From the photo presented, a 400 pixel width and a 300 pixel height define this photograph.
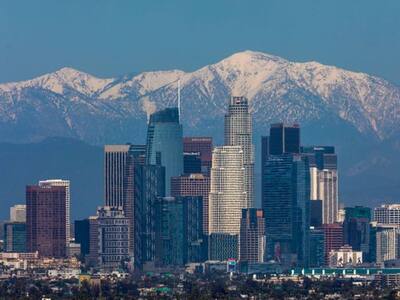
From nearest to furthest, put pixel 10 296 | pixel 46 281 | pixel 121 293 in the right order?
pixel 10 296
pixel 121 293
pixel 46 281

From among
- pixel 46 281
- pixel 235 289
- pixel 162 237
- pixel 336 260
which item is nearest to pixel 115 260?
pixel 162 237

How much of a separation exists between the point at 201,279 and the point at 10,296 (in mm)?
37836

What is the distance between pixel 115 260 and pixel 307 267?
15424 mm

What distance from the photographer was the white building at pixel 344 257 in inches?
7618

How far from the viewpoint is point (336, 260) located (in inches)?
7667

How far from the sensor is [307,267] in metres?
189

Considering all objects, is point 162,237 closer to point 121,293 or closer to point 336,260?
point 336,260

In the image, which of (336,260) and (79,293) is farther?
(336,260)

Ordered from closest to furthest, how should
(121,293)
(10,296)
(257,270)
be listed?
(10,296)
(121,293)
(257,270)

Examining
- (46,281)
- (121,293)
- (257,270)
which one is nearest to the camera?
(121,293)

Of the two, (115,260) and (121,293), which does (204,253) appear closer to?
(115,260)

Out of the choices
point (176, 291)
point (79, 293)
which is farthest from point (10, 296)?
point (176, 291)

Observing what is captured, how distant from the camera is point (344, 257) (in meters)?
198

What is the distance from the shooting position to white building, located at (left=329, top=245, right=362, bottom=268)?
193488mm
